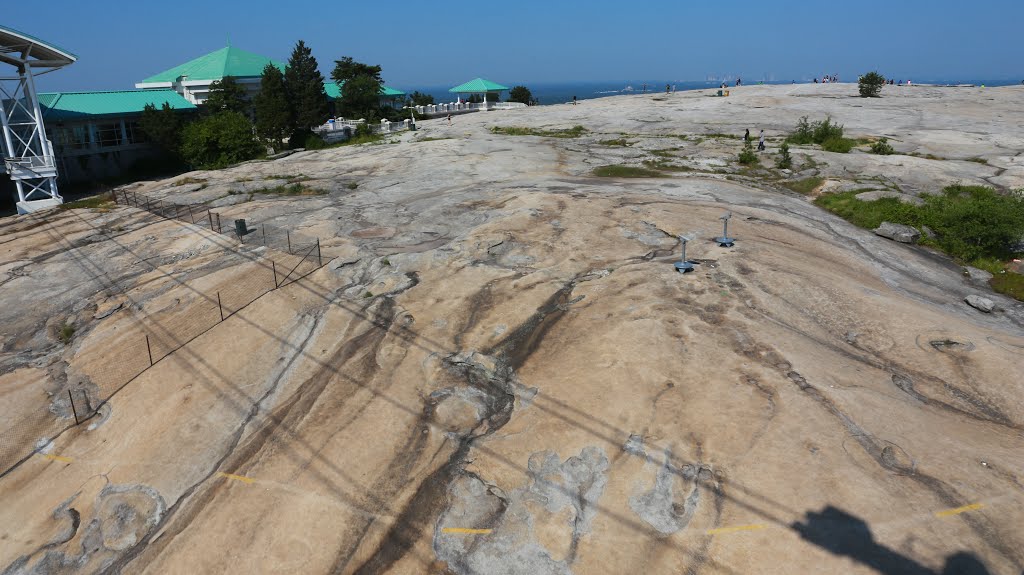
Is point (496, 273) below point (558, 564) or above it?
above

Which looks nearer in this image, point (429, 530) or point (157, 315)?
point (429, 530)

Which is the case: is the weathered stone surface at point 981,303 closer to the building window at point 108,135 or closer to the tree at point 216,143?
the tree at point 216,143

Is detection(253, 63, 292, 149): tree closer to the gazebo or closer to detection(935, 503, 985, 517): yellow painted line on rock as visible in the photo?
the gazebo

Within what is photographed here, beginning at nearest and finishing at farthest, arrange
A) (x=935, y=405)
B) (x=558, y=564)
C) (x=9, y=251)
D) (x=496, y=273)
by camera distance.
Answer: (x=558, y=564) < (x=935, y=405) < (x=496, y=273) < (x=9, y=251)

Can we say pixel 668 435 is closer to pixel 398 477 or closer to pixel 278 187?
pixel 398 477

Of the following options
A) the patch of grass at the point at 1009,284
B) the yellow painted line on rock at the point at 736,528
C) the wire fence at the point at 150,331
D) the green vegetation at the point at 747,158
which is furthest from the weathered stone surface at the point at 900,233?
the wire fence at the point at 150,331

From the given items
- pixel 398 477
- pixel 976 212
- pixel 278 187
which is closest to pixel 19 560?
pixel 398 477

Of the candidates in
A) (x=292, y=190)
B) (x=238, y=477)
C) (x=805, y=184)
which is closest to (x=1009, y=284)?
(x=805, y=184)
